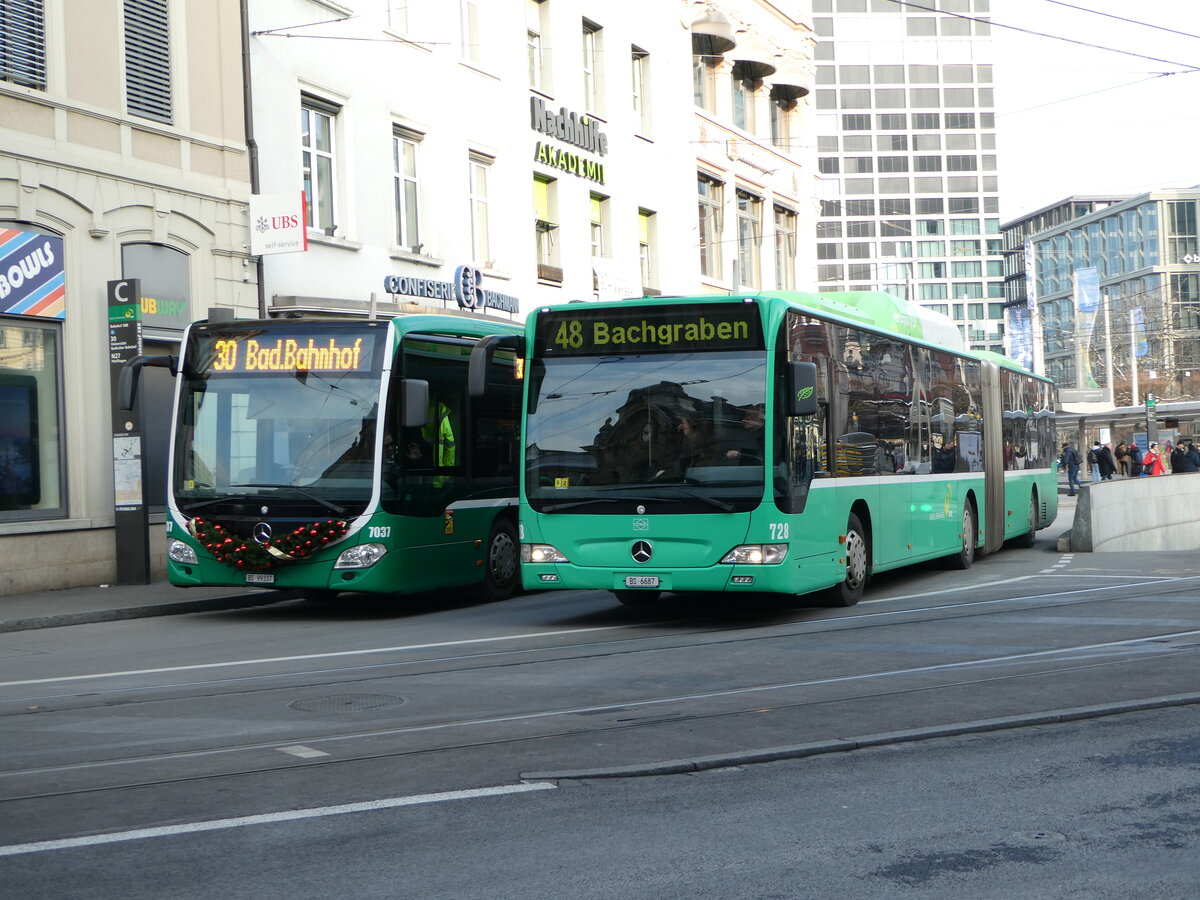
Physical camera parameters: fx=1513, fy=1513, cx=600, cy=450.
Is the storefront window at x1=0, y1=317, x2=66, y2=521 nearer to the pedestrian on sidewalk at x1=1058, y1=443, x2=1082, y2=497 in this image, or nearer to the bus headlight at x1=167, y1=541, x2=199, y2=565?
the bus headlight at x1=167, y1=541, x2=199, y2=565

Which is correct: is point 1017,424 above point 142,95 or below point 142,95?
below

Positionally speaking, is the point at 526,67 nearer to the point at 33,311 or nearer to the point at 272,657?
the point at 33,311

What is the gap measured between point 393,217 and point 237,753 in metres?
17.9

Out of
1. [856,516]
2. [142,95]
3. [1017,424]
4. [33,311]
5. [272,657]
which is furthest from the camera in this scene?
[1017,424]

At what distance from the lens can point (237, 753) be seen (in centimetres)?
734

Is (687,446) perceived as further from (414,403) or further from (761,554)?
(414,403)

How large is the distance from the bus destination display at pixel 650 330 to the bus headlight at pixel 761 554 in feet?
5.46

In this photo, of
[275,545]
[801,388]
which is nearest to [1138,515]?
[801,388]

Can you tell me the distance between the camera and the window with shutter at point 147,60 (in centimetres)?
1919

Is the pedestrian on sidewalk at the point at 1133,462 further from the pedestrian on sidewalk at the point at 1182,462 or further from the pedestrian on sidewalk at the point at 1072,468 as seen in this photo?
the pedestrian on sidewalk at the point at 1182,462

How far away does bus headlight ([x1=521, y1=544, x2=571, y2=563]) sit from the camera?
12.9 metres

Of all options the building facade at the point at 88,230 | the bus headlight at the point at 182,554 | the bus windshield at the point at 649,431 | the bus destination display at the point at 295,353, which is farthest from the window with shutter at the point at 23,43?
the bus windshield at the point at 649,431

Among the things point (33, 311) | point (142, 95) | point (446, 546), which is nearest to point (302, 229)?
point (142, 95)

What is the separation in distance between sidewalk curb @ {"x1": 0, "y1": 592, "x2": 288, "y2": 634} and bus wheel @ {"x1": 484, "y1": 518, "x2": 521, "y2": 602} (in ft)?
8.71
